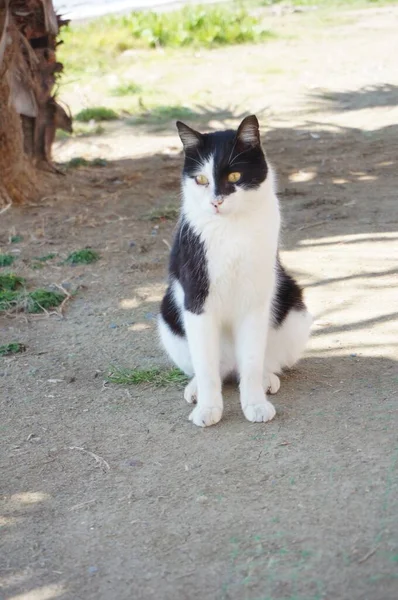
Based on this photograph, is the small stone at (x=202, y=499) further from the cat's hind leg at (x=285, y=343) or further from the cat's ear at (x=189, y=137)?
the cat's ear at (x=189, y=137)

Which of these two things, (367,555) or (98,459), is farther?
(98,459)

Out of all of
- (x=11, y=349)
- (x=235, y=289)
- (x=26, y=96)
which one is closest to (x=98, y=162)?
(x=26, y=96)

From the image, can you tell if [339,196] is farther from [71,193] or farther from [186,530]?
[186,530]

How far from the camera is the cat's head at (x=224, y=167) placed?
3.59 m

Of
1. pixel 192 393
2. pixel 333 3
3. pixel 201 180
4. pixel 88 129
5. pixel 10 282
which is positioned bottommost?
pixel 88 129

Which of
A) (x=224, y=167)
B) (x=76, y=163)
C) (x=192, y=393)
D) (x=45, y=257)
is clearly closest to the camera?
(x=224, y=167)

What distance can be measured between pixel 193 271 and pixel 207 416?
64 centimetres

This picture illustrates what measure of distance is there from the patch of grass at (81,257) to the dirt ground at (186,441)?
79 millimetres

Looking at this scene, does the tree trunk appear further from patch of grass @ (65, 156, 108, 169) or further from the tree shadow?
the tree shadow

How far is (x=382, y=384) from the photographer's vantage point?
158 inches

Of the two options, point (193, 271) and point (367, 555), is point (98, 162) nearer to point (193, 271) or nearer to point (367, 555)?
point (193, 271)

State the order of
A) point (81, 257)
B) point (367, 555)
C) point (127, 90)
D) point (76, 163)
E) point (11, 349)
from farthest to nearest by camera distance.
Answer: point (127, 90)
point (76, 163)
point (81, 257)
point (11, 349)
point (367, 555)

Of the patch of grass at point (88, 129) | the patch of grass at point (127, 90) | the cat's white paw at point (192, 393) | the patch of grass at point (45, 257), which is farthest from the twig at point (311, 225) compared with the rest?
the patch of grass at point (127, 90)

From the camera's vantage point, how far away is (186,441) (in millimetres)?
3672
